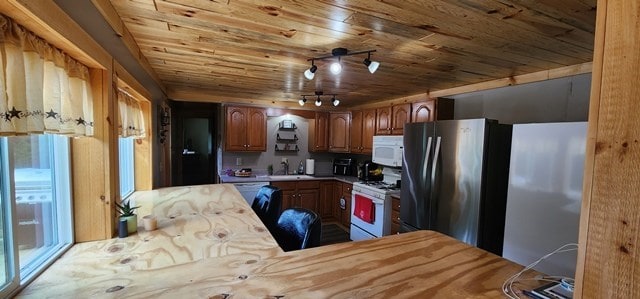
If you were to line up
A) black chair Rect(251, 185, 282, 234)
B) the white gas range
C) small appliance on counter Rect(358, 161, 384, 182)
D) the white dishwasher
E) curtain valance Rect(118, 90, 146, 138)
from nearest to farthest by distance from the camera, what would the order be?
curtain valance Rect(118, 90, 146, 138)
black chair Rect(251, 185, 282, 234)
the white gas range
the white dishwasher
small appliance on counter Rect(358, 161, 384, 182)

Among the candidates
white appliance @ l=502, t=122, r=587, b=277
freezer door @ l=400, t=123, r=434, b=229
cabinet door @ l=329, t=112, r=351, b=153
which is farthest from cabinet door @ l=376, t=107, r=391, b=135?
white appliance @ l=502, t=122, r=587, b=277

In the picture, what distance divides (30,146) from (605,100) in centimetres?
191

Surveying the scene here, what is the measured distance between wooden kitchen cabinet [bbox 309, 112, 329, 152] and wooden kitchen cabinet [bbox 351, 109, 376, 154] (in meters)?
0.51

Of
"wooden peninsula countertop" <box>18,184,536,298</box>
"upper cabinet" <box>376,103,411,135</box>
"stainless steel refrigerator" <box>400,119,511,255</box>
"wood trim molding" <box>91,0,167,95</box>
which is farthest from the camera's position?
"upper cabinet" <box>376,103,411,135</box>

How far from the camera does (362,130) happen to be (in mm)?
4496

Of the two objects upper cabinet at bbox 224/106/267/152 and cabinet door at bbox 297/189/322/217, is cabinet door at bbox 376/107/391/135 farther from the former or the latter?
upper cabinet at bbox 224/106/267/152

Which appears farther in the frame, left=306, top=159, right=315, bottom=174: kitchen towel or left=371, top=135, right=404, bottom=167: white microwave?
left=306, top=159, right=315, bottom=174: kitchen towel

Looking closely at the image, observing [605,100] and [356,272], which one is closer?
[605,100]

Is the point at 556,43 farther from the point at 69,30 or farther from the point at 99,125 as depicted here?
the point at 99,125

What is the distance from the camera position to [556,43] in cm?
179

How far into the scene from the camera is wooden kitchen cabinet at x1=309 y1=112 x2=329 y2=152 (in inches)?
193

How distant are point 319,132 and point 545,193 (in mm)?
3460

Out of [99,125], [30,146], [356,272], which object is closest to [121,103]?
[99,125]

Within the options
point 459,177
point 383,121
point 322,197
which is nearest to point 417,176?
point 459,177
